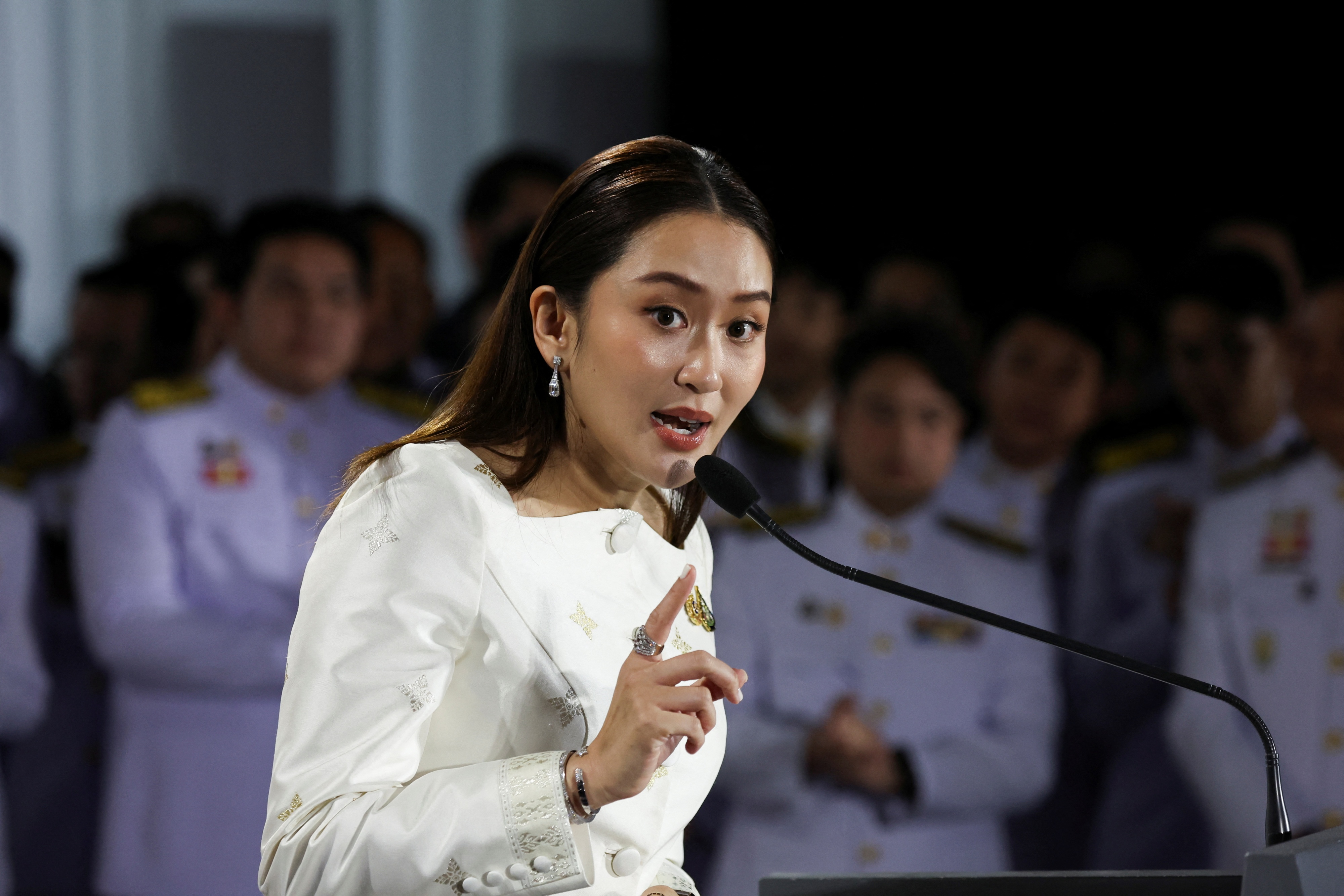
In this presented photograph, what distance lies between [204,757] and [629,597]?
1.88m

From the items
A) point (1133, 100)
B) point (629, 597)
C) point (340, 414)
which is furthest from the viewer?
point (1133, 100)

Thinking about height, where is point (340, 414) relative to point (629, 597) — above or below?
below

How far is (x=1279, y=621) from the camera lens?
117 inches

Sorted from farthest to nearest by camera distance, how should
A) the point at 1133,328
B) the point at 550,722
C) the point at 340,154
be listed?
the point at 340,154 < the point at 1133,328 < the point at 550,722

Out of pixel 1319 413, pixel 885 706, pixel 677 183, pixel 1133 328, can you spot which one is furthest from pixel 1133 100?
pixel 677 183

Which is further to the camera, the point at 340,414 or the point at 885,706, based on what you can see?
the point at 340,414

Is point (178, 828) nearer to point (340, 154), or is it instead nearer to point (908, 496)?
point (908, 496)

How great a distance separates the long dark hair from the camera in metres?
1.33

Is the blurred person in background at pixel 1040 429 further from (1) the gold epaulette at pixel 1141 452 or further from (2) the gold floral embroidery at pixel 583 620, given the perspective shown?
(2) the gold floral embroidery at pixel 583 620

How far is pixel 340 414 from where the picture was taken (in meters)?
3.34

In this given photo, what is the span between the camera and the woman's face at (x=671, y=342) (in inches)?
51.1

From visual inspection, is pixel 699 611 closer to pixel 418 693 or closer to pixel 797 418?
pixel 418 693

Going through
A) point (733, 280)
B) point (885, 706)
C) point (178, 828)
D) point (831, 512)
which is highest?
point (733, 280)

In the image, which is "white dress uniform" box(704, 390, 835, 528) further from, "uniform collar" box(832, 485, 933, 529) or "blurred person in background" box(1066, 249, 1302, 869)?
"blurred person in background" box(1066, 249, 1302, 869)
